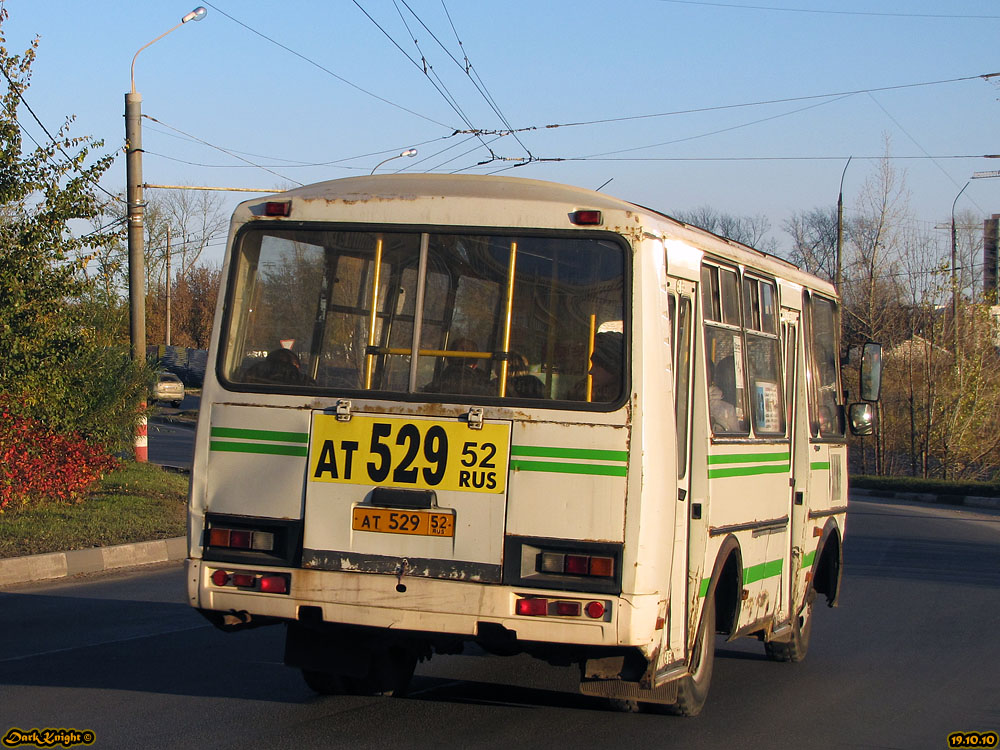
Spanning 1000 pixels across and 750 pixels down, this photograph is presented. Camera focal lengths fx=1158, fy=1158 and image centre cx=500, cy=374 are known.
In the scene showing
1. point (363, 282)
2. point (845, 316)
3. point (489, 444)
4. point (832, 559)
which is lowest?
point (832, 559)

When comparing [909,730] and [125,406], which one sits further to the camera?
[125,406]

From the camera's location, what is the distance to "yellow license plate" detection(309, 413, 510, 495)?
5.32m

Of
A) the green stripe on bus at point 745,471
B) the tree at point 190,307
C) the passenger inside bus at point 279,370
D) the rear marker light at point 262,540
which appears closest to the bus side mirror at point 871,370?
the green stripe on bus at point 745,471

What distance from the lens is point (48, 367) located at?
→ 1327 centimetres

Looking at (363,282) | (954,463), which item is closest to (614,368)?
(363,282)

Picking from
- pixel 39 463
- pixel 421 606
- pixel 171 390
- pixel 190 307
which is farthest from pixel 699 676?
pixel 190 307

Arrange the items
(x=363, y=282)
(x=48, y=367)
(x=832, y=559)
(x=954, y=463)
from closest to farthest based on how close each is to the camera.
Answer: (x=363, y=282) < (x=832, y=559) < (x=48, y=367) < (x=954, y=463)

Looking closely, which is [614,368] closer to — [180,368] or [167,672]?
[167,672]

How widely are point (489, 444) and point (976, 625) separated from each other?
6478 millimetres

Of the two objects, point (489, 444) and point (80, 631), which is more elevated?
point (489, 444)

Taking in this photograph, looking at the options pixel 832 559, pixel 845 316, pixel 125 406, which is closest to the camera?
pixel 832 559

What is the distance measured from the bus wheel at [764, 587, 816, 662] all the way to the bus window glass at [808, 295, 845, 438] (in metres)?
1.26

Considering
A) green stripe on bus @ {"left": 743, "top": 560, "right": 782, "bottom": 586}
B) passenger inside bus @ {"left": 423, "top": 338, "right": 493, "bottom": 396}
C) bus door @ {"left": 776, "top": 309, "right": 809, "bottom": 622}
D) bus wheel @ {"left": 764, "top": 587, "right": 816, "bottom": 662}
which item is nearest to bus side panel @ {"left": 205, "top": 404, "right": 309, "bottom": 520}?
passenger inside bus @ {"left": 423, "top": 338, "right": 493, "bottom": 396}

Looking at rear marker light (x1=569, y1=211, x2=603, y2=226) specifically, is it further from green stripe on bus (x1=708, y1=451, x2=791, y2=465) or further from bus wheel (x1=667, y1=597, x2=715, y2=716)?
bus wheel (x1=667, y1=597, x2=715, y2=716)
